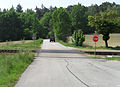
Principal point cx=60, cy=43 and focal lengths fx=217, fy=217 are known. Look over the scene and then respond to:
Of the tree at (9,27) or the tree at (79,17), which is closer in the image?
the tree at (9,27)

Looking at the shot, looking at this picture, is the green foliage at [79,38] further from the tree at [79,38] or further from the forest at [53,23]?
the forest at [53,23]

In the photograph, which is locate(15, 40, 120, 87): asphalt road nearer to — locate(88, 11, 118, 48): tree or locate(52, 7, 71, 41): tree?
locate(88, 11, 118, 48): tree

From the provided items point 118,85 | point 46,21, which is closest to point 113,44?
point 118,85

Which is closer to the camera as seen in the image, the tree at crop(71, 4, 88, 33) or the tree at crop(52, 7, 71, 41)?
the tree at crop(52, 7, 71, 41)

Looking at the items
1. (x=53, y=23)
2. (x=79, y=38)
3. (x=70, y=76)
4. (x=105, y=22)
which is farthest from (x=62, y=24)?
(x=70, y=76)

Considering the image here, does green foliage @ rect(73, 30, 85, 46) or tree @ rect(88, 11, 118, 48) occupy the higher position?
tree @ rect(88, 11, 118, 48)

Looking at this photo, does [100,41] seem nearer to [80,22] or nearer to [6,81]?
[6,81]

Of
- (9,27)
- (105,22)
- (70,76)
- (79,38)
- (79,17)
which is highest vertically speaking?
(79,17)

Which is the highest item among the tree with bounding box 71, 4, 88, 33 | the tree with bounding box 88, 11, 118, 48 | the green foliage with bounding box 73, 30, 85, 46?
the tree with bounding box 71, 4, 88, 33

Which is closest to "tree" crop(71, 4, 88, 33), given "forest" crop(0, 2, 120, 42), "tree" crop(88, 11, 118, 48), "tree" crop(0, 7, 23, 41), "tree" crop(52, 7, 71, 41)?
"forest" crop(0, 2, 120, 42)

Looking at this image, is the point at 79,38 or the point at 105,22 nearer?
the point at 105,22

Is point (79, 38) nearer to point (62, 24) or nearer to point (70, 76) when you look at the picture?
point (62, 24)

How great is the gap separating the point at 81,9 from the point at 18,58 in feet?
323

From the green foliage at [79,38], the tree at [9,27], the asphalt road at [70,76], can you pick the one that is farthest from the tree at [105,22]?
the tree at [9,27]
